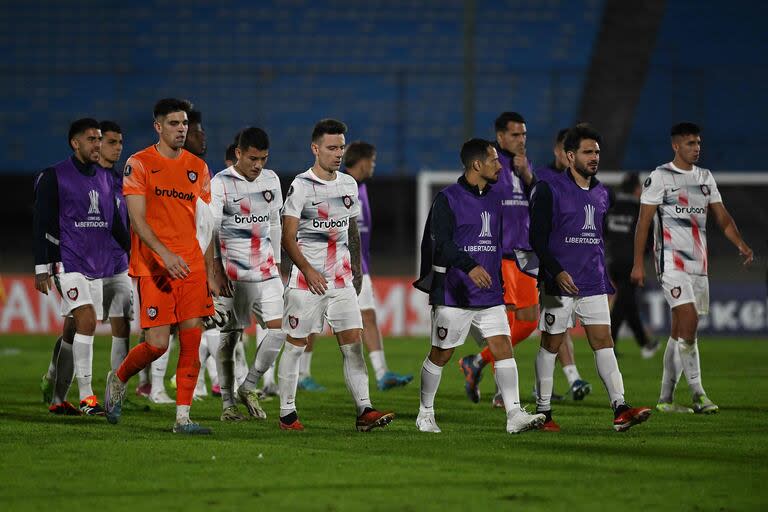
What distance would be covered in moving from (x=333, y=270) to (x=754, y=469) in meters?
3.26

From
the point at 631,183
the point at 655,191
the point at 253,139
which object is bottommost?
the point at 655,191

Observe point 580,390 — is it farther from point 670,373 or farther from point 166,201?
point 166,201

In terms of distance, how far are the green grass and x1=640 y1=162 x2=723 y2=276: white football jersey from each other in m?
1.31

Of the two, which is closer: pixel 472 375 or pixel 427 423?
pixel 427 423

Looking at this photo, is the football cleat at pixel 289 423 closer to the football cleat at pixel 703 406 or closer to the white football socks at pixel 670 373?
the white football socks at pixel 670 373

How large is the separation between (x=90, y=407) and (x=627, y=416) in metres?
4.14

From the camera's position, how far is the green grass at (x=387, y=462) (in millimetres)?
6418

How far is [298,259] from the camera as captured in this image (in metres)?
8.80

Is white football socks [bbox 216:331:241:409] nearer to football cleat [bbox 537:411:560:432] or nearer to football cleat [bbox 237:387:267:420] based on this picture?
football cleat [bbox 237:387:267:420]

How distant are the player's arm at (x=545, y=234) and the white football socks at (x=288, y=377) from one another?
1.86 metres

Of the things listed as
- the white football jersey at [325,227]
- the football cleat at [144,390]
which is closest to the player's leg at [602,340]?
the white football jersey at [325,227]

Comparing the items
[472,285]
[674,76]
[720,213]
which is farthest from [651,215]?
[674,76]

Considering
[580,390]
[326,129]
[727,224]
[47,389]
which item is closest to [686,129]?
[727,224]

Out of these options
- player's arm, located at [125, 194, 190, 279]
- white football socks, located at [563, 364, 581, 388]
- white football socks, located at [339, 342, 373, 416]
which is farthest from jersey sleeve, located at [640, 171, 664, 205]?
player's arm, located at [125, 194, 190, 279]
